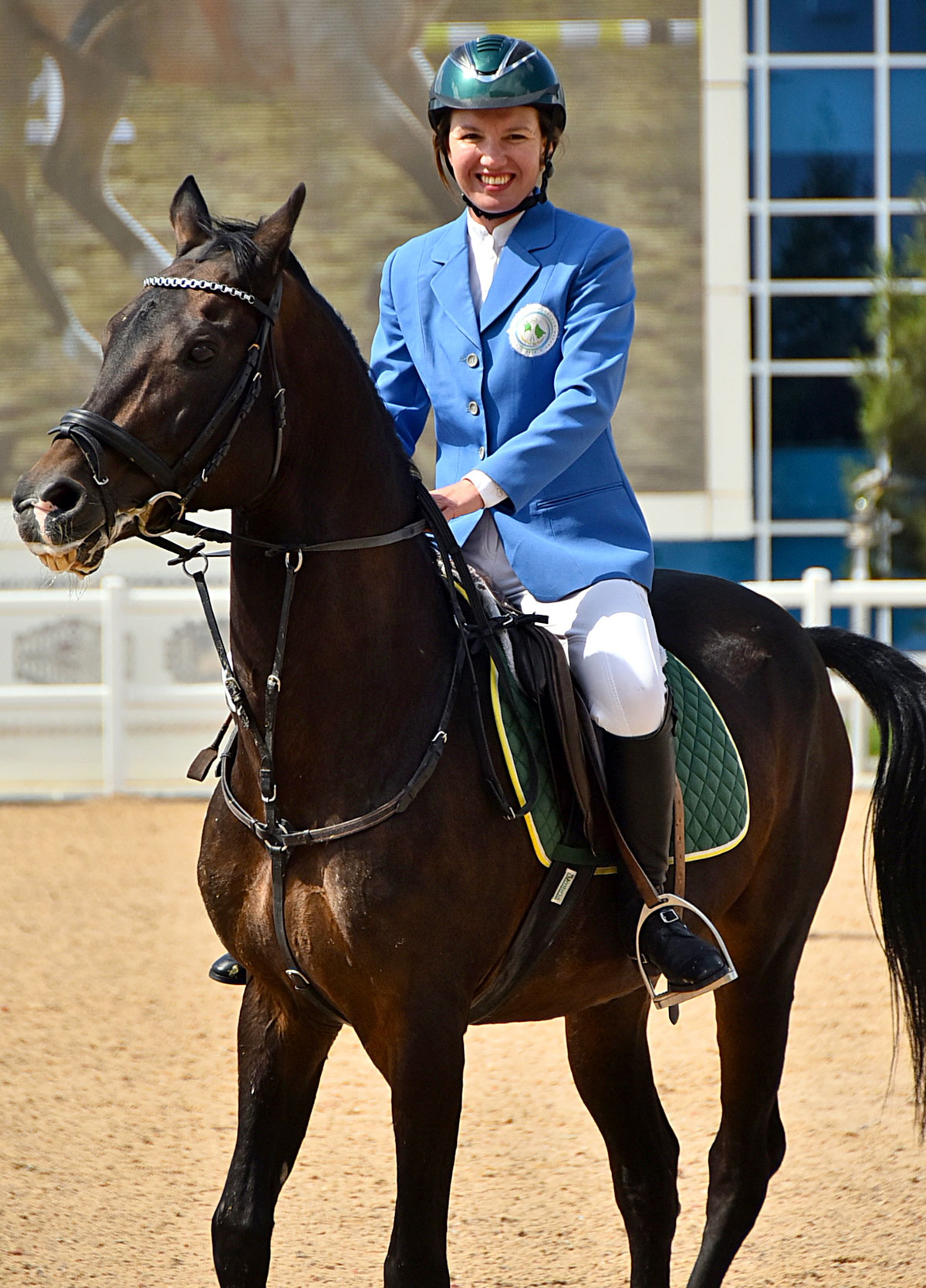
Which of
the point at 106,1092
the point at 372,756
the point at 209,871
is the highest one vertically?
the point at 372,756

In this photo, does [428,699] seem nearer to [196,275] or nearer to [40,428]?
[196,275]

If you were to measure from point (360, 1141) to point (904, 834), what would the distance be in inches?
81.4

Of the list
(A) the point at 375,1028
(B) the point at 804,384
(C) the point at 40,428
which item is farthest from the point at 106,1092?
(B) the point at 804,384

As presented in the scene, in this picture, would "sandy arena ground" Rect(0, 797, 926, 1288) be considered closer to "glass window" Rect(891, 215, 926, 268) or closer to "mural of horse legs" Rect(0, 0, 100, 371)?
"mural of horse legs" Rect(0, 0, 100, 371)

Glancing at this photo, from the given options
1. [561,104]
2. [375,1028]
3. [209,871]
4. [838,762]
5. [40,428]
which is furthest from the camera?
[40,428]

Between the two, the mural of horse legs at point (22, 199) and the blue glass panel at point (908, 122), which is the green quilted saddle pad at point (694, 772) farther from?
the blue glass panel at point (908, 122)

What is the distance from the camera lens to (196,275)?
2.44m

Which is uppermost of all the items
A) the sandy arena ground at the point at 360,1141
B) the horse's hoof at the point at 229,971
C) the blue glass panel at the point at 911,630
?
the blue glass panel at the point at 911,630

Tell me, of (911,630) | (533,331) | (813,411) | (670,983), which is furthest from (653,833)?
(813,411)

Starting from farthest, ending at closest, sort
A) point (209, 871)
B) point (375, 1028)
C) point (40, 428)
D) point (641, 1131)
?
point (40, 428) → point (641, 1131) → point (209, 871) → point (375, 1028)

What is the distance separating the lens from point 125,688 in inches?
419

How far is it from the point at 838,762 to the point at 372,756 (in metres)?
1.68

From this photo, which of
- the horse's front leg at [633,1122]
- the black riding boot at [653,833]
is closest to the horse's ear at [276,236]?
the black riding boot at [653,833]

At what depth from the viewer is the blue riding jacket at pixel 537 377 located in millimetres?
2873
